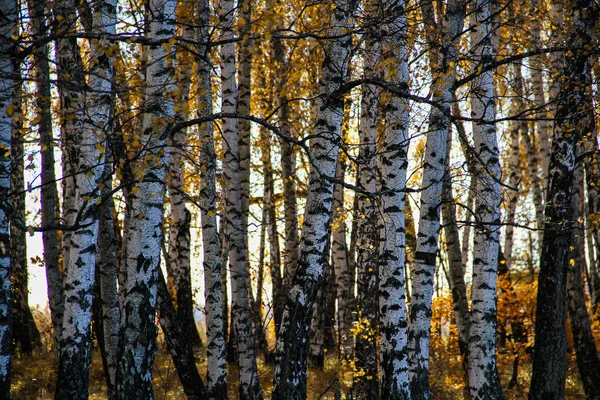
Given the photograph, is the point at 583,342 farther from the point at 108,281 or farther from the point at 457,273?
the point at 108,281

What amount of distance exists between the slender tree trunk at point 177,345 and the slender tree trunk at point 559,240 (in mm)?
4640

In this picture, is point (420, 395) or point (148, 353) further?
point (420, 395)

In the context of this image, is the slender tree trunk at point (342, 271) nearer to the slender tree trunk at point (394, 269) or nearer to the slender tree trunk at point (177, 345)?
the slender tree trunk at point (177, 345)

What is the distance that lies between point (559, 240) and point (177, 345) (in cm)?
545

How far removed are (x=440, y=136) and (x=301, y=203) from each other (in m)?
11.5

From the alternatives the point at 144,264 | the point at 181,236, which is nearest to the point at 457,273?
the point at 181,236

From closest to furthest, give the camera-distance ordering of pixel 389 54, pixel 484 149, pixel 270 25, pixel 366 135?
pixel 270 25 < pixel 389 54 < pixel 484 149 < pixel 366 135

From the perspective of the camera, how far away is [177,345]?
8.83 metres

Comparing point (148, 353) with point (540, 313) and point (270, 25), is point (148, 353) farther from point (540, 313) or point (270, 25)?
point (540, 313)

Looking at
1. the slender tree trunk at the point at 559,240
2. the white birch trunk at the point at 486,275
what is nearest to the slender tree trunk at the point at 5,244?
the white birch trunk at the point at 486,275

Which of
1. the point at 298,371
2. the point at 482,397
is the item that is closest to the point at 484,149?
the point at 482,397

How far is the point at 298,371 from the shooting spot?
22.4ft

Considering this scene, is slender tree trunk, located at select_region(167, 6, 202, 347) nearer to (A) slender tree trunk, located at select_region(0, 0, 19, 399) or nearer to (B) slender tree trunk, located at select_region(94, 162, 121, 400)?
(B) slender tree trunk, located at select_region(94, 162, 121, 400)

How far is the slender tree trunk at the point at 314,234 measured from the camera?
269 inches
